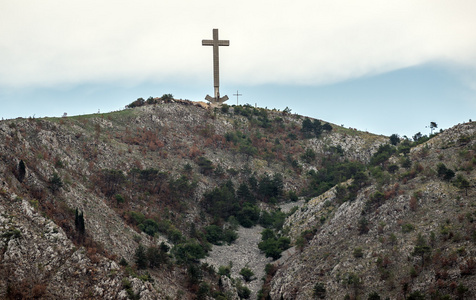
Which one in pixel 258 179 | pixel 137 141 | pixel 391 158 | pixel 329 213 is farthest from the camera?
pixel 258 179

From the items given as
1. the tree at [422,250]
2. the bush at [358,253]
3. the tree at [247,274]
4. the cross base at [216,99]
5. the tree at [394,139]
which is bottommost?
the tree at [247,274]

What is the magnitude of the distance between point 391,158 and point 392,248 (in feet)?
81.0

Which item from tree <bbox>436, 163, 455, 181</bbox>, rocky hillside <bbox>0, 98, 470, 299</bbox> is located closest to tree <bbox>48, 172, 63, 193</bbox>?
rocky hillside <bbox>0, 98, 470, 299</bbox>

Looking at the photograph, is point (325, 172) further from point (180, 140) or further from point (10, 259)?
point (10, 259)

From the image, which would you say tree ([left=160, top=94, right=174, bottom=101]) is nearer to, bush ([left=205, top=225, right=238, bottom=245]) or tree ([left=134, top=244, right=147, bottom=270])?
bush ([left=205, top=225, right=238, bottom=245])

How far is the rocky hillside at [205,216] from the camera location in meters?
36.0

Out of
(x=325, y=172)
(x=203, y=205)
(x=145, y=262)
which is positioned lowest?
(x=145, y=262)

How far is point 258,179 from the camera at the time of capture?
7544 cm

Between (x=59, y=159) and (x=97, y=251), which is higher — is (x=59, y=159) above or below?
above

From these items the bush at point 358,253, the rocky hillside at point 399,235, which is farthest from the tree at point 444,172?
the bush at point 358,253

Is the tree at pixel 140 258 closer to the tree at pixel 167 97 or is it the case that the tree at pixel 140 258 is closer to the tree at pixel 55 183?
the tree at pixel 55 183

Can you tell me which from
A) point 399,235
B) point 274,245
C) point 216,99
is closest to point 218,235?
point 274,245

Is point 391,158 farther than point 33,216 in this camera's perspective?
Yes

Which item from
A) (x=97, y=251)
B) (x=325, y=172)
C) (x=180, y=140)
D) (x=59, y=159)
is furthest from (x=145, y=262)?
(x=325, y=172)
